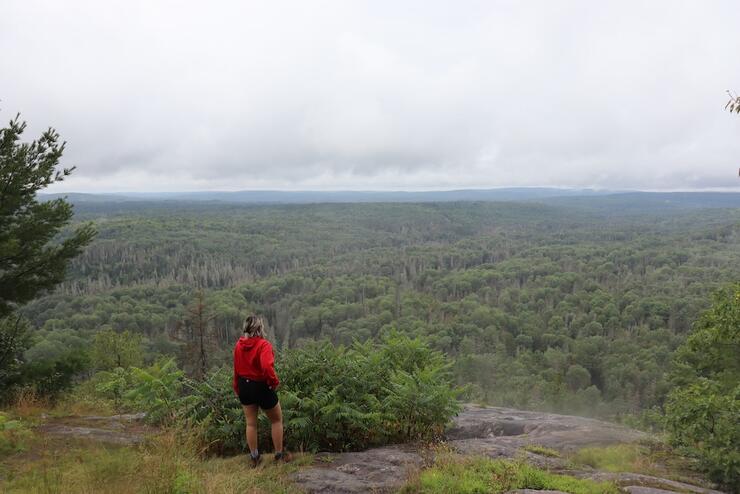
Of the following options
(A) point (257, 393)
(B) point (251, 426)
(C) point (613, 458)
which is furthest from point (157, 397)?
(C) point (613, 458)

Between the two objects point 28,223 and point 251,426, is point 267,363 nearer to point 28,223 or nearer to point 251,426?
point 251,426

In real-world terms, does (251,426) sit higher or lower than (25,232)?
lower

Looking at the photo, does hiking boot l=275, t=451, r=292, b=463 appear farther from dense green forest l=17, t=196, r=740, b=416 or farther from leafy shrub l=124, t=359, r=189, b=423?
dense green forest l=17, t=196, r=740, b=416

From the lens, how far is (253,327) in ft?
21.5

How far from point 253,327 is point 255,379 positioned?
0.77 m

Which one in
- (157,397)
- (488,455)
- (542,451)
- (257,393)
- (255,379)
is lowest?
(542,451)

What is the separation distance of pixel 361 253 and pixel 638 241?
12158 cm

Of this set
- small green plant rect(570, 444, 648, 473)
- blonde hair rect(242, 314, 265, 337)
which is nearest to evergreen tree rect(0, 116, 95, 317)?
blonde hair rect(242, 314, 265, 337)

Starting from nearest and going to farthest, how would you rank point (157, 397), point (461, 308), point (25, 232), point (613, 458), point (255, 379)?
1. point (255, 379)
2. point (613, 458)
3. point (157, 397)
4. point (25, 232)
5. point (461, 308)

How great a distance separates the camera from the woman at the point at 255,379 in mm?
6430

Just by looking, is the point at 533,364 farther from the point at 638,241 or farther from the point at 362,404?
the point at 638,241

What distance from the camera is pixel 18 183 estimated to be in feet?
37.6

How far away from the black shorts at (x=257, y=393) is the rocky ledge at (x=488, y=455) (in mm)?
1111

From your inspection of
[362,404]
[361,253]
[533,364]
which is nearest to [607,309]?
[533,364]
